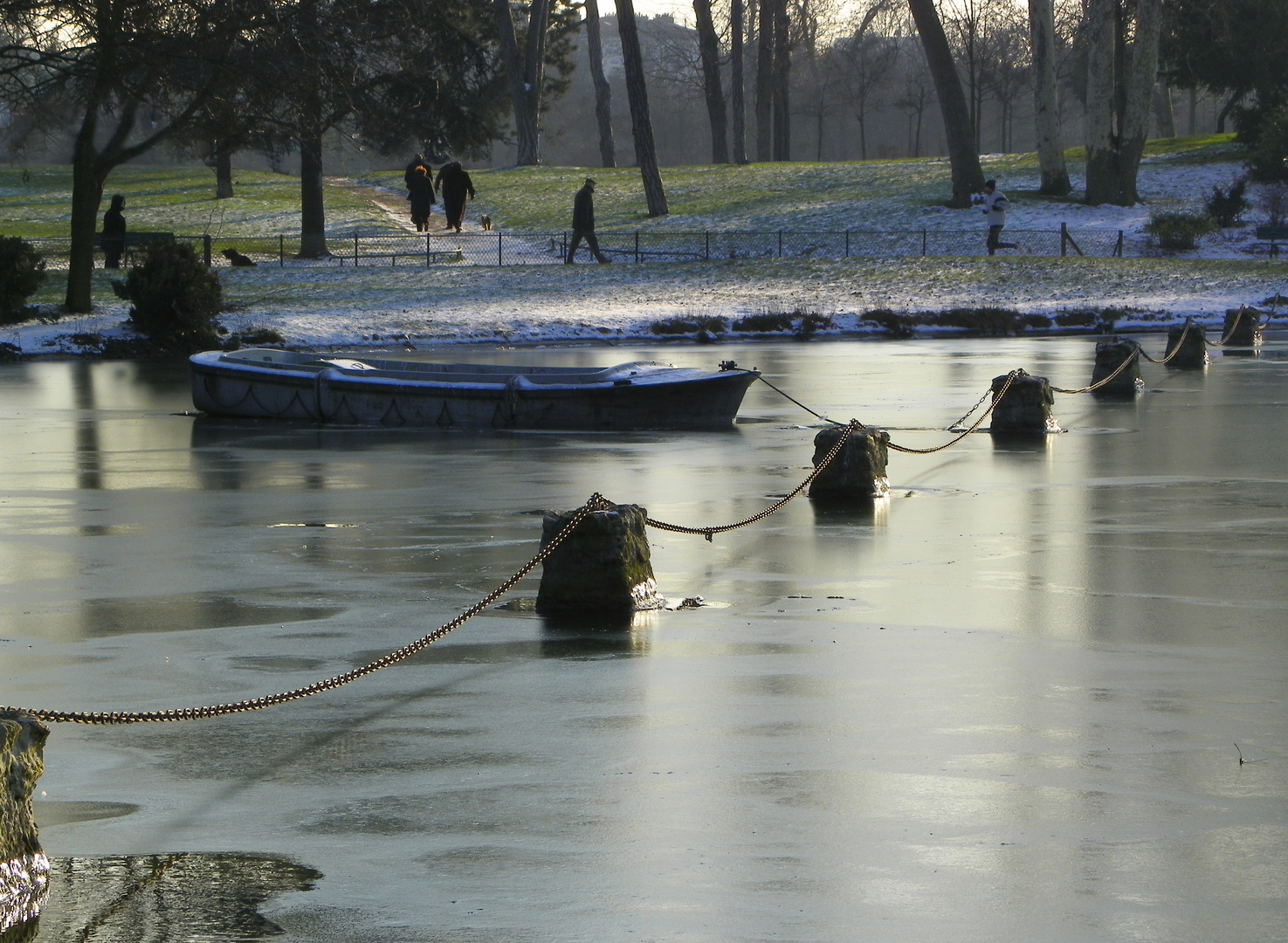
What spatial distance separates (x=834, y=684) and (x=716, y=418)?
12589 millimetres

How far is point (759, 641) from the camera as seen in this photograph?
29.1 ft

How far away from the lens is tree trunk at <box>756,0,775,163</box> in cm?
6781

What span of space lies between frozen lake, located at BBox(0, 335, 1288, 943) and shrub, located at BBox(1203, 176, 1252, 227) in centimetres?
3815

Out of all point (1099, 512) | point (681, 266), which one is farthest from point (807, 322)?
point (1099, 512)

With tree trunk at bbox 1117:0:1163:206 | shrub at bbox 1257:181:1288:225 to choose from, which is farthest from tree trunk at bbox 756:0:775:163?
shrub at bbox 1257:181:1288:225

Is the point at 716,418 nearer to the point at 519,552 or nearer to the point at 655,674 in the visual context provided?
the point at 519,552

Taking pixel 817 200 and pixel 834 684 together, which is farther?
pixel 817 200

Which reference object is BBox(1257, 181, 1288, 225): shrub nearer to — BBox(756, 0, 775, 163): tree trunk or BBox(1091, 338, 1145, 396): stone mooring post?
BBox(756, 0, 775, 163): tree trunk

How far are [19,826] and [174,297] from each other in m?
28.9

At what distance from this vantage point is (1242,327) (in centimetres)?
3347

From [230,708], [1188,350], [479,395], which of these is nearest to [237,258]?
[1188,350]

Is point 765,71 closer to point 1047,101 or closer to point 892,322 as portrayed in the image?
point 1047,101

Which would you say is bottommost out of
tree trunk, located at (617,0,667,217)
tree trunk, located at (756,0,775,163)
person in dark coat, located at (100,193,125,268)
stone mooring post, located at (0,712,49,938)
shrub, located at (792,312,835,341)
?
stone mooring post, located at (0,712,49,938)

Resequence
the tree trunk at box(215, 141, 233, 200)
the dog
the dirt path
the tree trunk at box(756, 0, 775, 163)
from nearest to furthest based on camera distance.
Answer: the dog
the dirt path
the tree trunk at box(215, 141, 233, 200)
the tree trunk at box(756, 0, 775, 163)
